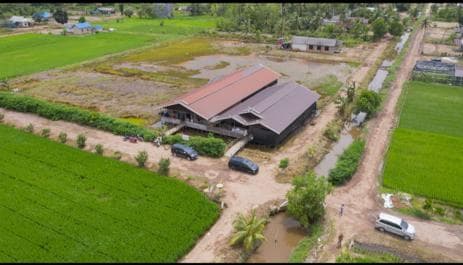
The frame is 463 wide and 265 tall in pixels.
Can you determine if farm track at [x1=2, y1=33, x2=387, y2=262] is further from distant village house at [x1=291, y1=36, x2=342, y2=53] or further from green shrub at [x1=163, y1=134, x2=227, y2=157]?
distant village house at [x1=291, y1=36, x2=342, y2=53]

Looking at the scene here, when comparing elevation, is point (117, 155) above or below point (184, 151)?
below

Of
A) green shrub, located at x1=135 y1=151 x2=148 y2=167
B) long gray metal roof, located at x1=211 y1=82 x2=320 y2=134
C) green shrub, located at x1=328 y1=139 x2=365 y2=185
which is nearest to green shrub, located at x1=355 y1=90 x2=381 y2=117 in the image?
long gray metal roof, located at x1=211 y1=82 x2=320 y2=134

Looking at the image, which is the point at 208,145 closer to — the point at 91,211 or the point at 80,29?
the point at 91,211

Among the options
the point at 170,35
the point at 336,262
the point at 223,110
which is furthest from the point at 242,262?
the point at 170,35

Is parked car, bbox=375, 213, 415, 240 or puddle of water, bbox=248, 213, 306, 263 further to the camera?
parked car, bbox=375, 213, 415, 240

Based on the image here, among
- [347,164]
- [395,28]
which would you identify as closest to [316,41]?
[395,28]

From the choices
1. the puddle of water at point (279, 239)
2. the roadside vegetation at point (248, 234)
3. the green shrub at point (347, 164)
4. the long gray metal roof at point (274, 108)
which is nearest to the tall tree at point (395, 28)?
the long gray metal roof at point (274, 108)

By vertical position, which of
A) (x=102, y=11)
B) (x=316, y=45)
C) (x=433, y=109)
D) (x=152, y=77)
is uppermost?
(x=102, y=11)
